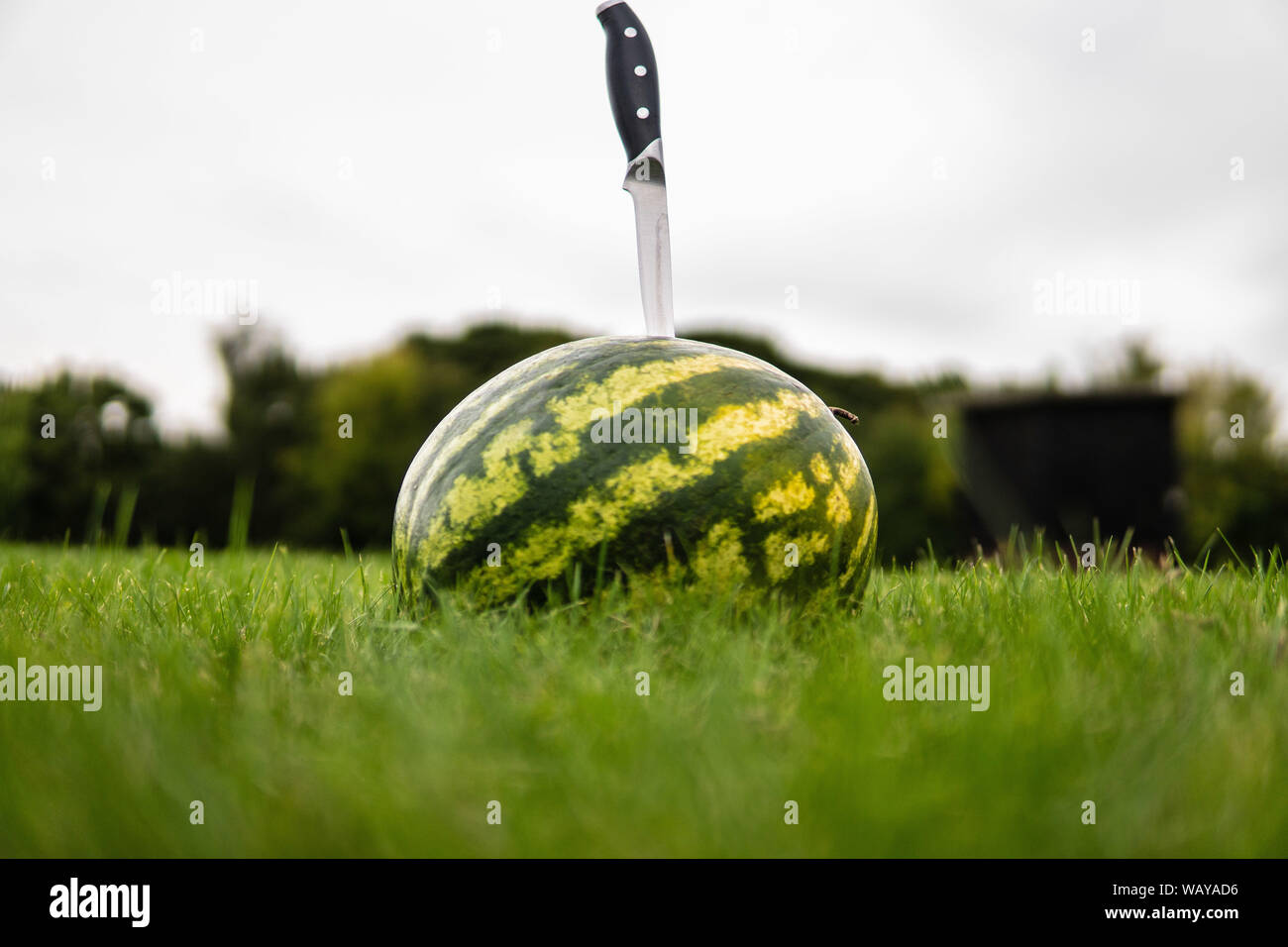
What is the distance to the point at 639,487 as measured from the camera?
1967mm

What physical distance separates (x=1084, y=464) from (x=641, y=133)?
582cm

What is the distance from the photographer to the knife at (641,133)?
7.75 ft

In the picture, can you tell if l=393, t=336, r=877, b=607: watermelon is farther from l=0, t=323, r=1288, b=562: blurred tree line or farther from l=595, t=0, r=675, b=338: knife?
l=0, t=323, r=1288, b=562: blurred tree line

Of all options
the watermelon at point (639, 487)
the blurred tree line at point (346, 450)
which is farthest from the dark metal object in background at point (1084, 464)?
the watermelon at point (639, 487)

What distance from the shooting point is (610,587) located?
1929 millimetres

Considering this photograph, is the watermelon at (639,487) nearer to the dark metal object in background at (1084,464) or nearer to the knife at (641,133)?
the knife at (641,133)

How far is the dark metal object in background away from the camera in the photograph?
6.77 meters

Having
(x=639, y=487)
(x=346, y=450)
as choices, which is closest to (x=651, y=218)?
(x=639, y=487)

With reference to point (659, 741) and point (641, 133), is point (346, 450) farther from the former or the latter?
point (659, 741)

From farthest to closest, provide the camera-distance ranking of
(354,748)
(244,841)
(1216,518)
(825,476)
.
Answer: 1. (1216,518)
2. (825,476)
3. (354,748)
4. (244,841)

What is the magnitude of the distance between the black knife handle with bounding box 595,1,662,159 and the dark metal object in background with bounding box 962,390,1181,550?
5.33 metres
